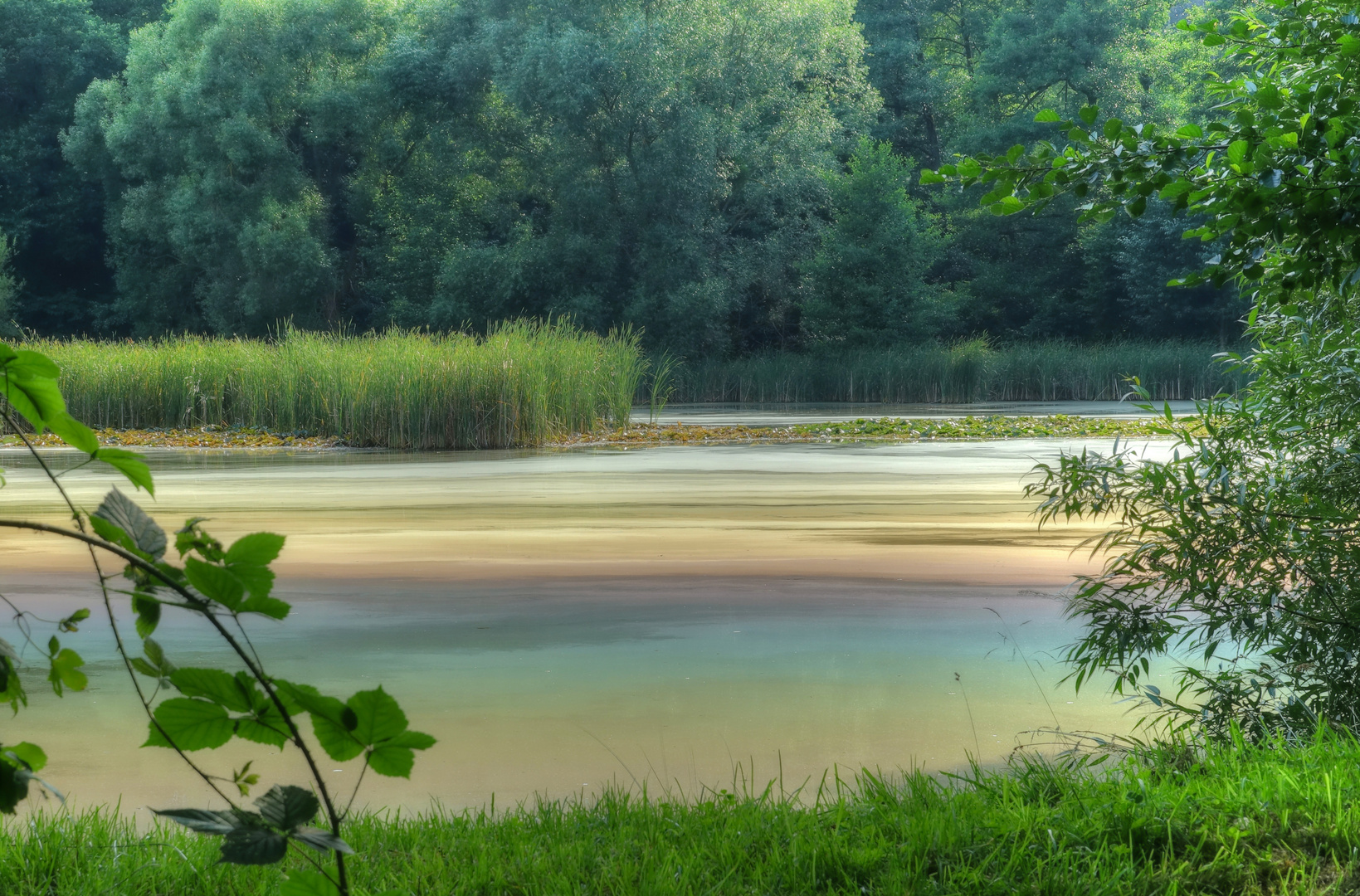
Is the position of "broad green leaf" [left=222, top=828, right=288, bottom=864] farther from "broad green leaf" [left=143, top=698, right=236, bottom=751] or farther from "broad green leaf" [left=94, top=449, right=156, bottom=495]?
"broad green leaf" [left=94, top=449, right=156, bottom=495]

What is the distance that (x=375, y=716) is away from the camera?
3.13 ft

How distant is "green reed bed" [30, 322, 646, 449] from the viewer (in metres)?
14.2

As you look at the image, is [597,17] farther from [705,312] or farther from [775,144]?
[705,312]

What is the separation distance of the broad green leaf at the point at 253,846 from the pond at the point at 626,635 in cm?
172

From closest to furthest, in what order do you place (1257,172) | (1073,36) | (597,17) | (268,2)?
1. (1257,172)
2. (597,17)
3. (268,2)
4. (1073,36)

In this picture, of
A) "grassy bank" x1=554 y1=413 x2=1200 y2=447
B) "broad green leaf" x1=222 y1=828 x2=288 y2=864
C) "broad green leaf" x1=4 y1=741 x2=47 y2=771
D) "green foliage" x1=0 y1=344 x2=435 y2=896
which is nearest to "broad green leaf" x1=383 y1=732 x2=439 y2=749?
"green foliage" x1=0 y1=344 x2=435 y2=896

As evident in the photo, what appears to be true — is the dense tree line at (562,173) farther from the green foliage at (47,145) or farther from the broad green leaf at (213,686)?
the broad green leaf at (213,686)

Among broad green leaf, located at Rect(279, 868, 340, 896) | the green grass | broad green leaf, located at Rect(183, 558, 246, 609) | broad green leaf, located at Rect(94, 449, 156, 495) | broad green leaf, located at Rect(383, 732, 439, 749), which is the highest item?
broad green leaf, located at Rect(94, 449, 156, 495)

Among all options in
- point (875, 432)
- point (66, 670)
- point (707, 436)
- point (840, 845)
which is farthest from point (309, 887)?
point (875, 432)

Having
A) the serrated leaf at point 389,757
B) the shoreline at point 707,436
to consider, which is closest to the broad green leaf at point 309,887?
the serrated leaf at point 389,757

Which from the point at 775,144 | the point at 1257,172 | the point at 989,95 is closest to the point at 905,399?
the point at 775,144

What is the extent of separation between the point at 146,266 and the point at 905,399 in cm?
2104

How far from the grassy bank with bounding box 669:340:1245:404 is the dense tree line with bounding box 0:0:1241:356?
5.32ft

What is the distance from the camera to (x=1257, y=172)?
266cm
